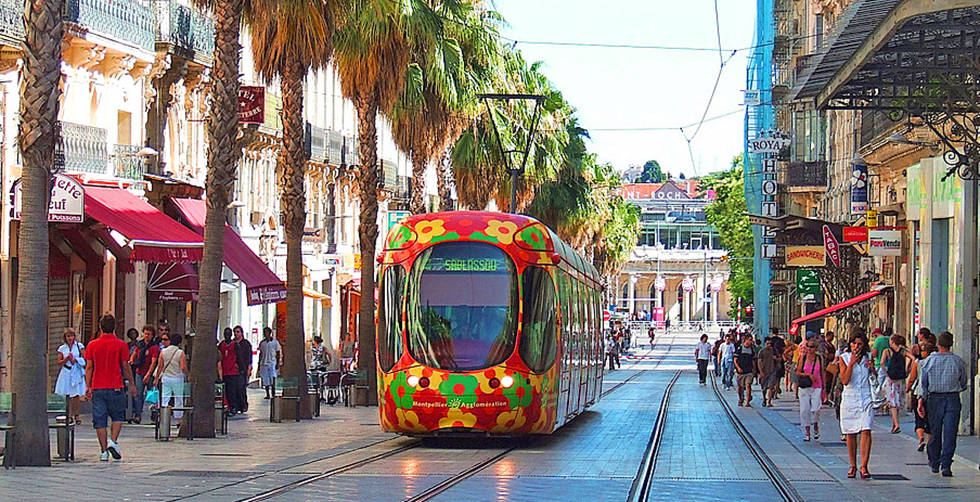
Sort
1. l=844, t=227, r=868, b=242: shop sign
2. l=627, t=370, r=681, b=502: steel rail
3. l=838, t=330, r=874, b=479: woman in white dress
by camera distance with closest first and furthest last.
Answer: l=627, t=370, r=681, b=502: steel rail → l=838, t=330, r=874, b=479: woman in white dress → l=844, t=227, r=868, b=242: shop sign

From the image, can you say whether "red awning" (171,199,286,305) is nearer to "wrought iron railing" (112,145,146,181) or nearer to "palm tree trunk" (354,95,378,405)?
"palm tree trunk" (354,95,378,405)

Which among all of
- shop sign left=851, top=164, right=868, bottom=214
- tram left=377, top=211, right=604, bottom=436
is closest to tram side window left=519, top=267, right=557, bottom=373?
tram left=377, top=211, right=604, bottom=436

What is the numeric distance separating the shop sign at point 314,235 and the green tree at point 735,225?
41097 millimetres

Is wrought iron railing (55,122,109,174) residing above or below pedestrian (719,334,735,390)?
above

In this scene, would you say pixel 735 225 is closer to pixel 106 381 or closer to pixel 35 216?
pixel 106 381

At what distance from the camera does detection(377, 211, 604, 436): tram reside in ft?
70.6

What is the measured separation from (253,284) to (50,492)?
1766 centimetres

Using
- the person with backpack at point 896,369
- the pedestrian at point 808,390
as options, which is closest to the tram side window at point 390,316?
the pedestrian at point 808,390

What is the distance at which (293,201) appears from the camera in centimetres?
2970

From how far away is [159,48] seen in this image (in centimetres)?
3688

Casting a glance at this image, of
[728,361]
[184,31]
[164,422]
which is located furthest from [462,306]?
[728,361]

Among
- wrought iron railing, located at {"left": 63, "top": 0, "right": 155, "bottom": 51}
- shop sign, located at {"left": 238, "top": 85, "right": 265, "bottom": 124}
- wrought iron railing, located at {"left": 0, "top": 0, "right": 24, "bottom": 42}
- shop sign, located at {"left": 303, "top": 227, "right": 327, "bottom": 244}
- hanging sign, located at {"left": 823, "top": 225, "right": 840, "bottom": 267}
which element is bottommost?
hanging sign, located at {"left": 823, "top": 225, "right": 840, "bottom": 267}

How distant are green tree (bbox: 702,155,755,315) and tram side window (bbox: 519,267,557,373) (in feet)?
230

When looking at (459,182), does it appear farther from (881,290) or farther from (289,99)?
(289,99)
